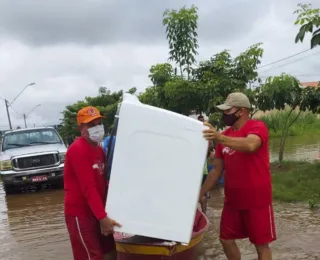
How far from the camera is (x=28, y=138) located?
45.3 feet

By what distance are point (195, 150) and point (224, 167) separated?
3.20 feet

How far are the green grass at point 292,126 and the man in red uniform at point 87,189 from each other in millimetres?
28965

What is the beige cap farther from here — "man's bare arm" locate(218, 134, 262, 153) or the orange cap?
the orange cap

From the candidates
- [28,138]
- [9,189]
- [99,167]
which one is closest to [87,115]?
[99,167]

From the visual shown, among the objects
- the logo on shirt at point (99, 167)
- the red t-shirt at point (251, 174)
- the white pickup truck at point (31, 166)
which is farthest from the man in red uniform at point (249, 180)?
the white pickup truck at point (31, 166)

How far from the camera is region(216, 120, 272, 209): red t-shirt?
4148mm

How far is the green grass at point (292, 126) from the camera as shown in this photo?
3297cm

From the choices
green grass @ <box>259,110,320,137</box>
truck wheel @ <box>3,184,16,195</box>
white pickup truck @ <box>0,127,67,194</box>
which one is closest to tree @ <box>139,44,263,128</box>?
white pickup truck @ <box>0,127,67,194</box>

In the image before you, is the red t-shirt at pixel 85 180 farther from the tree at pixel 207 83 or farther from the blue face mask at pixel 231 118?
the tree at pixel 207 83

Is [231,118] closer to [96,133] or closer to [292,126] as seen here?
[96,133]

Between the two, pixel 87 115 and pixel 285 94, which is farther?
pixel 285 94

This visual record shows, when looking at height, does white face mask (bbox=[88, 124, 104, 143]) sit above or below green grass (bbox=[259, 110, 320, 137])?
above

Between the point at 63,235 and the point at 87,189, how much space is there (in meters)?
4.20

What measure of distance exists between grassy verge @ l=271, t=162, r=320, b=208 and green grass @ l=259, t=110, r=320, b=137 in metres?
21.0
